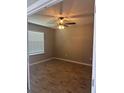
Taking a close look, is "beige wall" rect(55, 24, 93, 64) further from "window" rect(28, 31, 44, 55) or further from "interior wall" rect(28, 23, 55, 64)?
"window" rect(28, 31, 44, 55)

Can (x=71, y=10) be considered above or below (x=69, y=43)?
above

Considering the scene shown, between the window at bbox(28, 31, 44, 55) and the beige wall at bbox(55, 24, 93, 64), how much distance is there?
1.30 meters

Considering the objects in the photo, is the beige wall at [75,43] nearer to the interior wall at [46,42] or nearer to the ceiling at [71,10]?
the interior wall at [46,42]

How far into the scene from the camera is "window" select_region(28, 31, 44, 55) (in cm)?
537

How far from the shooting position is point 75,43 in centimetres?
608

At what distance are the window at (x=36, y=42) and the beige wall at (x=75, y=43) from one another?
4.26ft

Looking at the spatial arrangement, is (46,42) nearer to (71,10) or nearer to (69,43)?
(69,43)

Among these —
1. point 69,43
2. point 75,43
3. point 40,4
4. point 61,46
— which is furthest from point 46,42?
point 40,4


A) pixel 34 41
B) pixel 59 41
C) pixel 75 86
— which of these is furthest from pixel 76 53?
pixel 75 86

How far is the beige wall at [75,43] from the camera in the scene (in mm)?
5473

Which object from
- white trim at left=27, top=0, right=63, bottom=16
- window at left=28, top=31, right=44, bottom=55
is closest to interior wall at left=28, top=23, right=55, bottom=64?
window at left=28, top=31, right=44, bottom=55

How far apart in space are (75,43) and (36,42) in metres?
2.16
